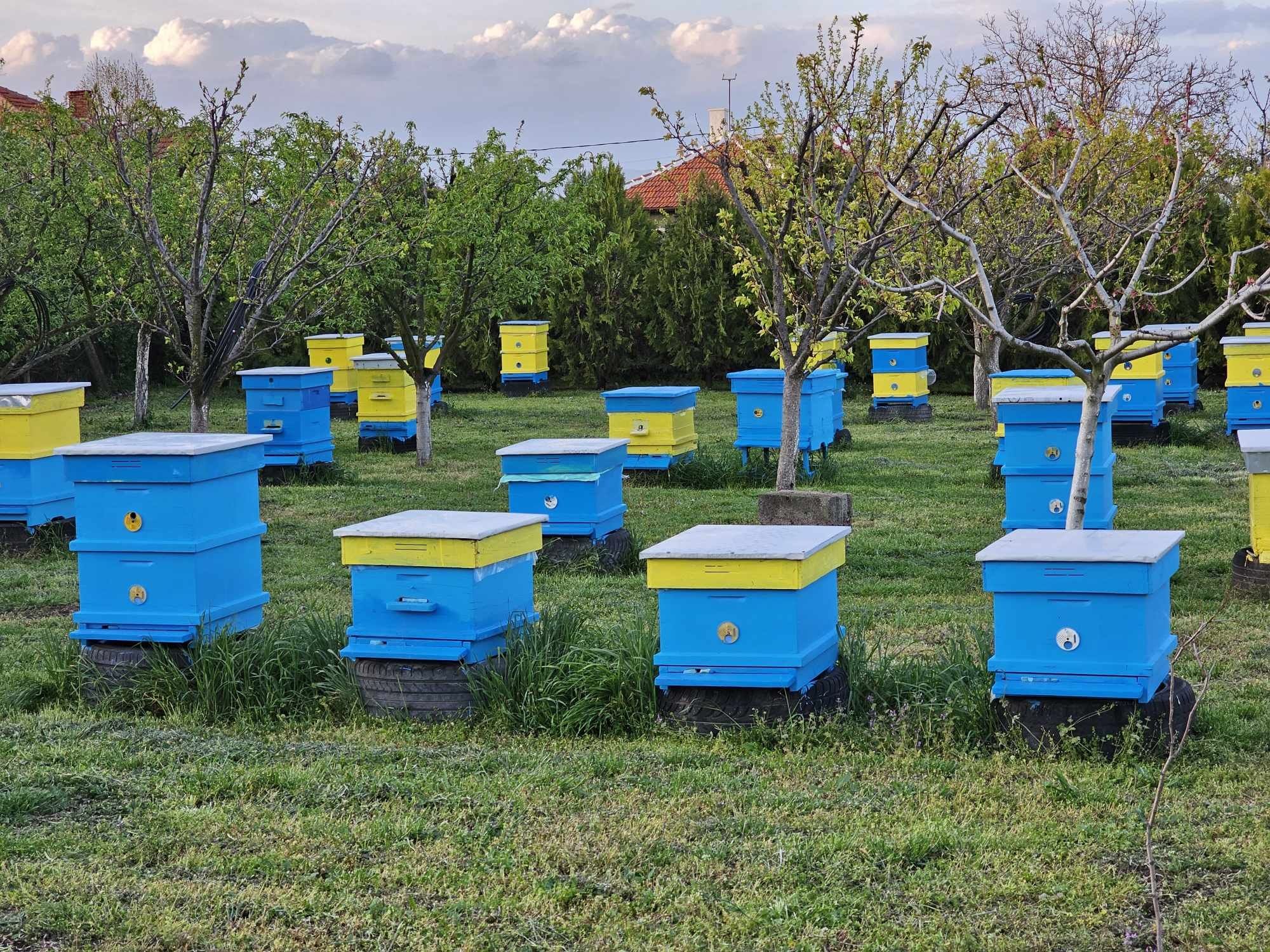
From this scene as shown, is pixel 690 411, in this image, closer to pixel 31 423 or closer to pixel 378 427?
pixel 378 427

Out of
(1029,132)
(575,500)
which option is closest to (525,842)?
(575,500)

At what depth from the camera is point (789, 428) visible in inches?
350

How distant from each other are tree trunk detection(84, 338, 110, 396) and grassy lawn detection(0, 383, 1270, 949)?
13.5 m

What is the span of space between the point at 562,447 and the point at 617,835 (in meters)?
4.09

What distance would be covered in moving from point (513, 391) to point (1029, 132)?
8.61 metres

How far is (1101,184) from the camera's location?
1268 centimetres

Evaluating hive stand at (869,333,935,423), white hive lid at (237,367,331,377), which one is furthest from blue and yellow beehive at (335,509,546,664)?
hive stand at (869,333,935,423)

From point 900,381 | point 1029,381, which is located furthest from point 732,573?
point 900,381

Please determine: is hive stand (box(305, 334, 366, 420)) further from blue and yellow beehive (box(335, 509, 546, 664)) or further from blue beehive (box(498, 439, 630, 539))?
blue and yellow beehive (box(335, 509, 546, 664))

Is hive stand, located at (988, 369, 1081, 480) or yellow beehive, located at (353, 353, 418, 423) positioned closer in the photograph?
hive stand, located at (988, 369, 1081, 480)

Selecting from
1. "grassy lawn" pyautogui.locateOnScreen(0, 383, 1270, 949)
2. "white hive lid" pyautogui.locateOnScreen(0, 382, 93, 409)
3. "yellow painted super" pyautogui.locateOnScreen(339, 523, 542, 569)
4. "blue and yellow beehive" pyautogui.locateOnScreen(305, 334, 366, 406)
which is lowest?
"grassy lawn" pyautogui.locateOnScreen(0, 383, 1270, 949)

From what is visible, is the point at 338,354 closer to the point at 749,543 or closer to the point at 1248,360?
the point at 1248,360

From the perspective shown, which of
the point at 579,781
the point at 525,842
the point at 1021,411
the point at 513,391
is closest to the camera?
the point at 525,842

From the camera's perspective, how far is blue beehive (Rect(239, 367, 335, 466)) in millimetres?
11422
